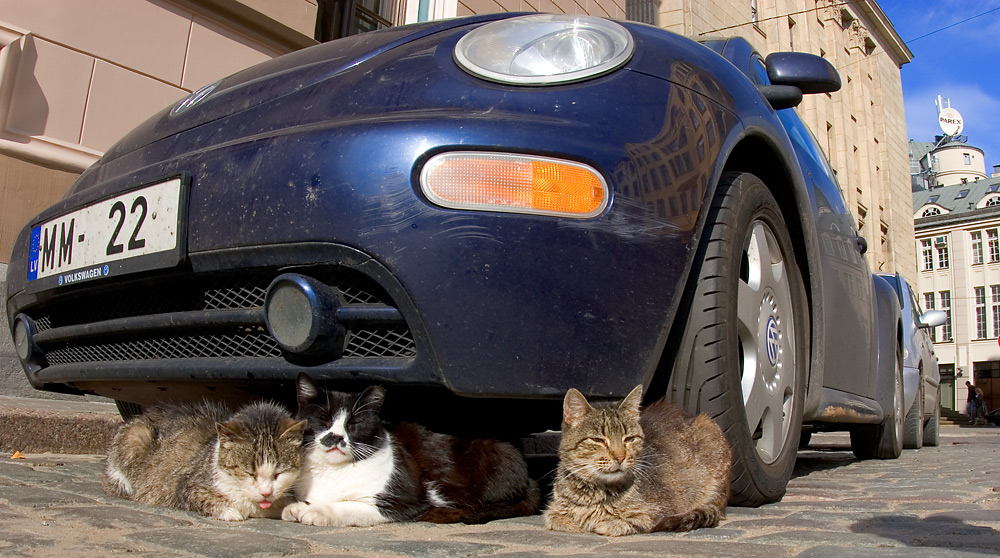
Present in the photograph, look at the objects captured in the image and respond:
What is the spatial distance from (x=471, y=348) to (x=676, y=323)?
2.15 feet

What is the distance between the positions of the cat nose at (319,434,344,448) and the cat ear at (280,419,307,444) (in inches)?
2.1

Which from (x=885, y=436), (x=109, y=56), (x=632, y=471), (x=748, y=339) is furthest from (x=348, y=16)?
(x=632, y=471)

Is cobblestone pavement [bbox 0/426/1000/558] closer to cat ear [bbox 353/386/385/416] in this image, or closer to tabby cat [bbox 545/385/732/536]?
tabby cat [bbox 545/385/732/536]

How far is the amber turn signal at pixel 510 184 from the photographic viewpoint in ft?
5.97

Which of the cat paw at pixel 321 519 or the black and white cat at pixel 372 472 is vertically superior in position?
the black and white cat at pixel 372 472

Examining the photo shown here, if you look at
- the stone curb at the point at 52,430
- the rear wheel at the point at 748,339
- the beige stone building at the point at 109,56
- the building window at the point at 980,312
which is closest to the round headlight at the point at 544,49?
the rear wheel at the point at 748,339

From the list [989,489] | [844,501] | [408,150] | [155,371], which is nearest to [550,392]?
[408,150]

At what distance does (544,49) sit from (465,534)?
4.05ft

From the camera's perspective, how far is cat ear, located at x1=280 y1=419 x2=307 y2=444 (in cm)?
191

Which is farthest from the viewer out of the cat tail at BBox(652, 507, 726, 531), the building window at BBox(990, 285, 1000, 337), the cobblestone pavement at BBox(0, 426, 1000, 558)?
the building window at BBox(990, 285, 1000, 337)

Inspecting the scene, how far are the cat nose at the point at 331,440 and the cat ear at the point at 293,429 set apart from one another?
0.05 meters

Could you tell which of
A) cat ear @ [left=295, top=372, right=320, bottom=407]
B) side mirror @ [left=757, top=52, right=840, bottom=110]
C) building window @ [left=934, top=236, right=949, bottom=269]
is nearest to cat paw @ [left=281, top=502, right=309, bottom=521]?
cat ear @ [left=295, top=372, right=320, bottom=407]

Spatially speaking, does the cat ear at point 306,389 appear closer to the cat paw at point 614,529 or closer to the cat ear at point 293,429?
the cat ear at point 293,429

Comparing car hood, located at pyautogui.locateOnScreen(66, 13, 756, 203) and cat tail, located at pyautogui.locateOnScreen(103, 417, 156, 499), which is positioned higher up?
car hood, located at pyautogui.locateOnScreen(66, 13, 756, 203)
